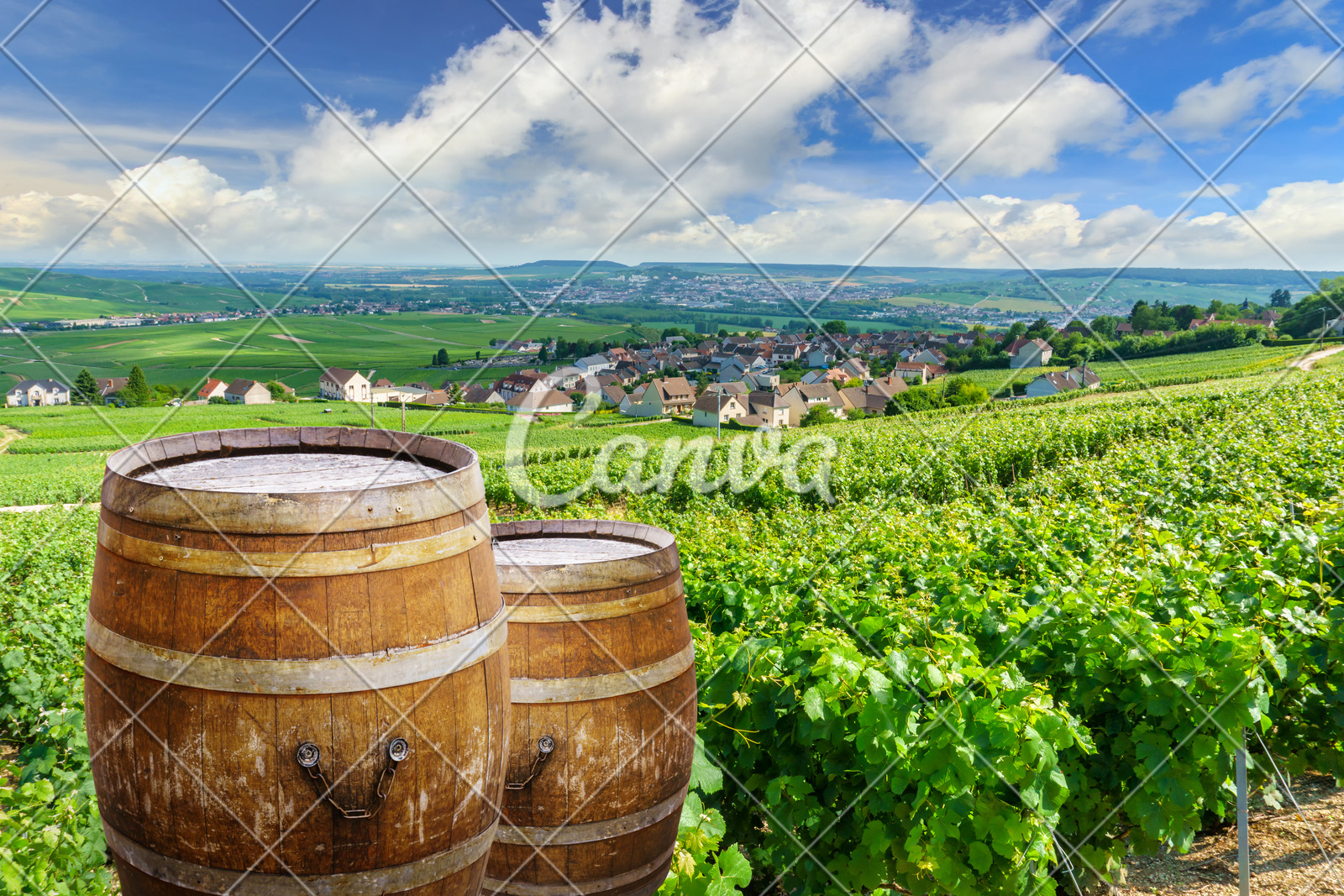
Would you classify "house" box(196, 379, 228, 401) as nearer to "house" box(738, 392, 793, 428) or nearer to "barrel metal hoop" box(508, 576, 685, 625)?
"barrel metal hoop" box(508, 576, 685, 625)

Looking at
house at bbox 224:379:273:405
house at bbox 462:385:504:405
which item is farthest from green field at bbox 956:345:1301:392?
house at bbox 224:379:273:405

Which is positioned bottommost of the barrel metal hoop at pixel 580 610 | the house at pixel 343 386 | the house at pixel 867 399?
the house at pixel 867 399

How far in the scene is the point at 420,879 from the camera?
2.03 m

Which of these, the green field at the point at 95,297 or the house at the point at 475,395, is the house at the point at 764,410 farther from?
the green field at the point at 95,297

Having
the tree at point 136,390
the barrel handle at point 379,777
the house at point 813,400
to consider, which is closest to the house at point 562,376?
the tree at point 136,390

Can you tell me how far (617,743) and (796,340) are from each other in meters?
26.0

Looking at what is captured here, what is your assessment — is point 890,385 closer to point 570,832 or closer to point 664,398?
point 664,398

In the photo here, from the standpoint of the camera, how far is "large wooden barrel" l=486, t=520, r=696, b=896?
101 inches

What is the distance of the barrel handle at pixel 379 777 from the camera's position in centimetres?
182

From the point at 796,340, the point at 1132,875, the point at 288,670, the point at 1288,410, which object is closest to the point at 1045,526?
the point at 1132,875

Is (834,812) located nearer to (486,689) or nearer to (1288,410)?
(486,689)

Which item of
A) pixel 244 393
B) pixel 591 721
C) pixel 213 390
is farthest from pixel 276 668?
pixel 244 393

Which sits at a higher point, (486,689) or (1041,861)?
(486,689)

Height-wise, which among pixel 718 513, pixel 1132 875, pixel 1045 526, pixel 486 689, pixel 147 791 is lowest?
pixel 718 513
